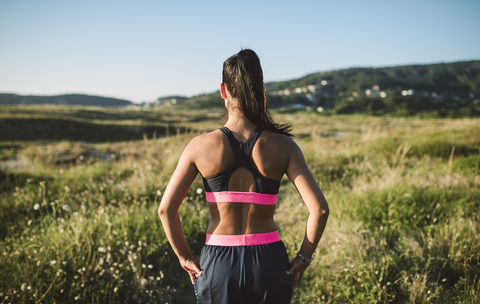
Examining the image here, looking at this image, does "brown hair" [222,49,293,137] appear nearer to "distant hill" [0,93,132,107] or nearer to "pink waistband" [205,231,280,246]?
"pink waistband" [205,231,280,246]

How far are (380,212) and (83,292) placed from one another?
13.9 feet

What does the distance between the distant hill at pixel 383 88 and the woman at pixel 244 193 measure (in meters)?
77.6

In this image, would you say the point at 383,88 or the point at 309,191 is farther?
the point at 383,88

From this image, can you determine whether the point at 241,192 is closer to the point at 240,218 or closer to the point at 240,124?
the point at 240,218

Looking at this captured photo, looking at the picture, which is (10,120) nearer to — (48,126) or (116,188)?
(48,126)

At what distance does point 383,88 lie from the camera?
115500mm

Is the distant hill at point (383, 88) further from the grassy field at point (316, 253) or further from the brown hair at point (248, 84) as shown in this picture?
the brown hair at point (248, 84)

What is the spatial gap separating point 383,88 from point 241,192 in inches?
5251

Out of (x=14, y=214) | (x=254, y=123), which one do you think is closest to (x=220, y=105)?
(x=254, y=123)

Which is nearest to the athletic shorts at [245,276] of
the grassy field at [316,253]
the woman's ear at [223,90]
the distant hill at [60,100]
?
the woman's ear at [223,90]

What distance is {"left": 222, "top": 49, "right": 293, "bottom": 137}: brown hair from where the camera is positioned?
4.99 feet

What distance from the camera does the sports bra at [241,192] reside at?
153 centimetres

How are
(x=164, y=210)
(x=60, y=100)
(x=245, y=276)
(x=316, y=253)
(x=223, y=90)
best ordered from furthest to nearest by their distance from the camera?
(x=60, y=100), (x=316, y=253), (x=223, y=90), (x=164, y=210), (x=245, y=276)

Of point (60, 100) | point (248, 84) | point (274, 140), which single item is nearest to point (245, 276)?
point (274, 140)
